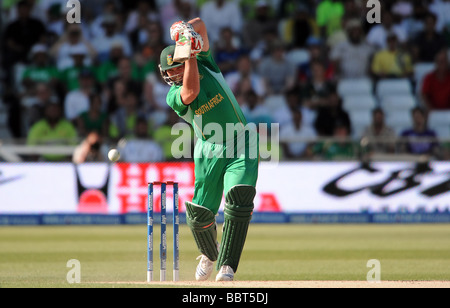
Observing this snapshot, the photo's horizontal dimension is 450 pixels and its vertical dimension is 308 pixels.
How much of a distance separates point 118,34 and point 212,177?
11.2 meters

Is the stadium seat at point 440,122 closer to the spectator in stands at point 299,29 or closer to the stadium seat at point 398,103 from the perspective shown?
the stadium seat at point 398,103

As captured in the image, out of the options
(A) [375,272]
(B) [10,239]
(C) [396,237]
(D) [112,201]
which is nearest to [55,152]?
(D) [112,201]

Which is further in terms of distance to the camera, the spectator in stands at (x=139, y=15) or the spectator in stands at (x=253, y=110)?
the spectator in stands at (x=139, y=15)

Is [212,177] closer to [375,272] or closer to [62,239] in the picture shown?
[375,272]

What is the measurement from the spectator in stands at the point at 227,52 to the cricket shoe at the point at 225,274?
1007 centimetres

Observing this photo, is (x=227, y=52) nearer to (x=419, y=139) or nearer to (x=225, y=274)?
(x=419, y=139)

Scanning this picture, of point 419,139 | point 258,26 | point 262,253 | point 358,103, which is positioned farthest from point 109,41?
point 262,253

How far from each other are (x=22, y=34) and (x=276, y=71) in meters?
5.37

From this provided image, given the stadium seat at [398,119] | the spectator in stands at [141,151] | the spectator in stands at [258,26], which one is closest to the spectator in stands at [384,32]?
the stadium seat at [398,119]

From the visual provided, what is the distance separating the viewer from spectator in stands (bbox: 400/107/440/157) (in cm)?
1420

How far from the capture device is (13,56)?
1747 cm

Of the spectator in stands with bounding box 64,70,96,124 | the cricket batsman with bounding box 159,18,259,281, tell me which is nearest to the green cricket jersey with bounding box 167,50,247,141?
the cricket batsman with bounding box 159,18,259,281

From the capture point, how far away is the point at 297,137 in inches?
570

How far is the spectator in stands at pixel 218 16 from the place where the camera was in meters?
17.6
